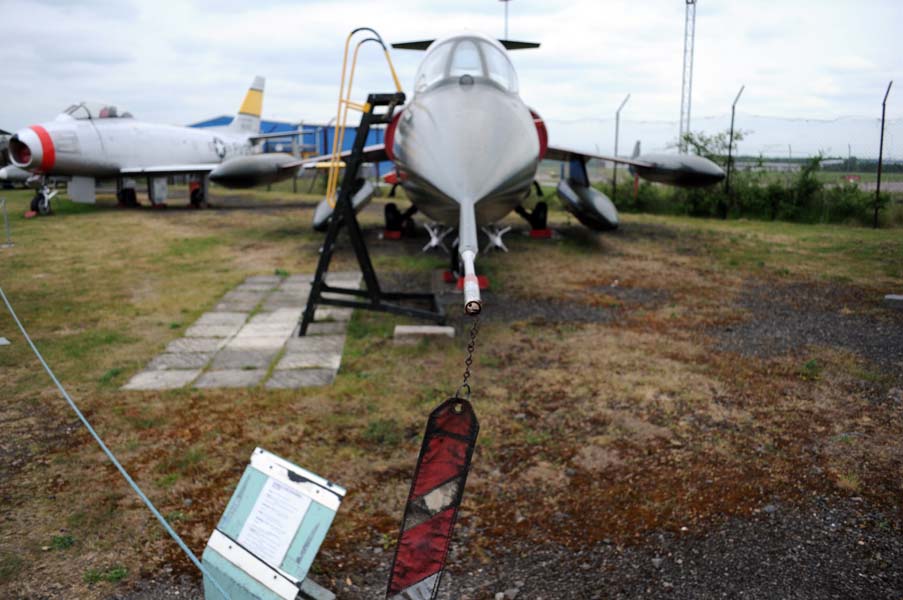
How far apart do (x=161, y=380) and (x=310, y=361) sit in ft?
4.20

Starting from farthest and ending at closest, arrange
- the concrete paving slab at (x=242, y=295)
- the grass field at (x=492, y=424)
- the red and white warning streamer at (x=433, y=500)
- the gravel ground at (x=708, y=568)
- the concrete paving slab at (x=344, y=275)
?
the concrete paving slab at (x=344, y=275) → the concrete paving slab at (x=242, y=295) → the grass field at (x=492, y=424) → the gravel ground at (x=708, y=568) → the red and white warning streamer at (x=433, y=500)

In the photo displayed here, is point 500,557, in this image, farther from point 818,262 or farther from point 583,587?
point 818,262

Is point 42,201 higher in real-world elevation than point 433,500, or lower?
higher

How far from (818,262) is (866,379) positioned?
622cm

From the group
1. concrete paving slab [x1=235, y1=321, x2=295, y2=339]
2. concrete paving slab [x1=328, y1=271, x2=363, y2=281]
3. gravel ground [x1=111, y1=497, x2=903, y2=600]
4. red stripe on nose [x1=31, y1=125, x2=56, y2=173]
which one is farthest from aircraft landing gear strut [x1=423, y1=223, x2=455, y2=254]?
red stripe on nose [x1=31, y1=125, x2=56, y2=173]

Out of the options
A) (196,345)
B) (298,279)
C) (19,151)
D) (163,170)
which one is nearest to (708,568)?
(196,345)

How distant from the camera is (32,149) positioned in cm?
1648

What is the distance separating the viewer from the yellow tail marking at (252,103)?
83.8ft

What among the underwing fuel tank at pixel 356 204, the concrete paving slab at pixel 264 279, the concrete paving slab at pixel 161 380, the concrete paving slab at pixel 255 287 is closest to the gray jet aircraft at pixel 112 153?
the underwing fuel tank at pixel 356 204

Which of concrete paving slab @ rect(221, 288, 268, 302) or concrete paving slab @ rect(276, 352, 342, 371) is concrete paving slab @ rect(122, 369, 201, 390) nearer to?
concrete paving slab @ rect(276, 352, 342, 371)

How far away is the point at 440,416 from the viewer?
9.22 feet

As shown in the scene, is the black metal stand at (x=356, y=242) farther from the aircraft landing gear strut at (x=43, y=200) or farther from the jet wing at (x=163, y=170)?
the aircraft landing gear strut at (x=43, y=200)

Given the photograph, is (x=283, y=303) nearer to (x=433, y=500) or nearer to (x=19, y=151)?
(x=433, y=500)

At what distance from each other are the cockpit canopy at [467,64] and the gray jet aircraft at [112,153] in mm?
6960
